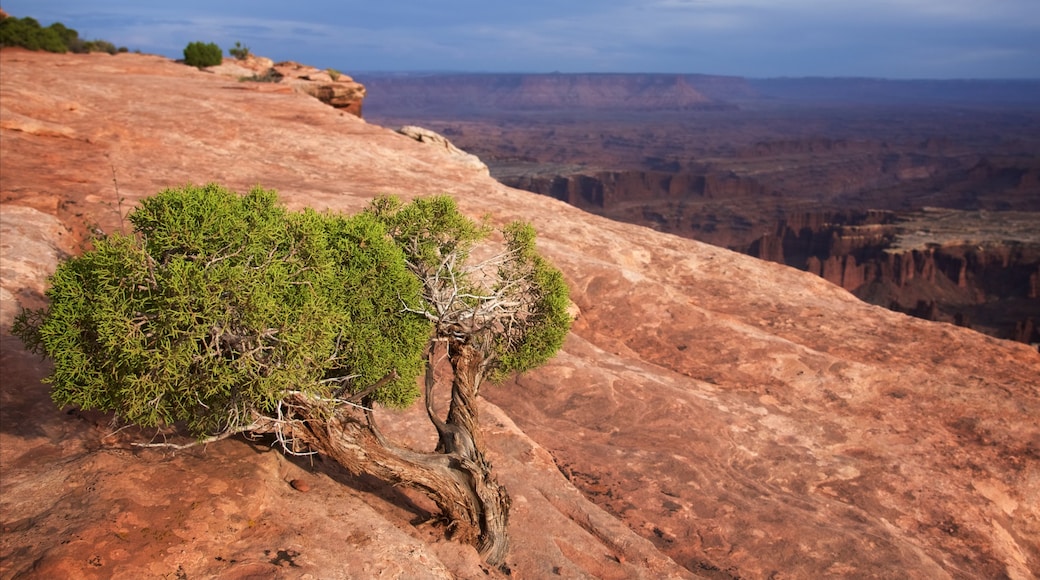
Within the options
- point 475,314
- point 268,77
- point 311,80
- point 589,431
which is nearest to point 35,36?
point 268,77

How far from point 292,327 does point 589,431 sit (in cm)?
933

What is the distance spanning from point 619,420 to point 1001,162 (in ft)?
493

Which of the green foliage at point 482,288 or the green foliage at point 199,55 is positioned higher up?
the green foliage at point 199,55

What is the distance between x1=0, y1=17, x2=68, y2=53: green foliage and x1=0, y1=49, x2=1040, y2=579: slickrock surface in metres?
14.5

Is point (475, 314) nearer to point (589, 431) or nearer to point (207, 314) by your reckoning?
point (207, 314)

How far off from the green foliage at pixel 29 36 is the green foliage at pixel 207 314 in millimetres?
40431

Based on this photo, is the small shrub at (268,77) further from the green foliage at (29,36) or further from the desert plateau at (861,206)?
the desert plateau at (861,206)

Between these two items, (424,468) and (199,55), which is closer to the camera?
(424,468)

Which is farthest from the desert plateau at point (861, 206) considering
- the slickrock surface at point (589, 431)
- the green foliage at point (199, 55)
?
the green foliage at point (199, 55)

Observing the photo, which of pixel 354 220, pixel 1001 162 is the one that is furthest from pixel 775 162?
pixel 354 220

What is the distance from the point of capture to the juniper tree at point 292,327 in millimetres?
7246

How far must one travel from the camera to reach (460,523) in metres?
9.70

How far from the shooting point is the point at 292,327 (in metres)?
7.61

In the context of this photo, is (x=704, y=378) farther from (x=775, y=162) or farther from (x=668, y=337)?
(x=775, y=162)
